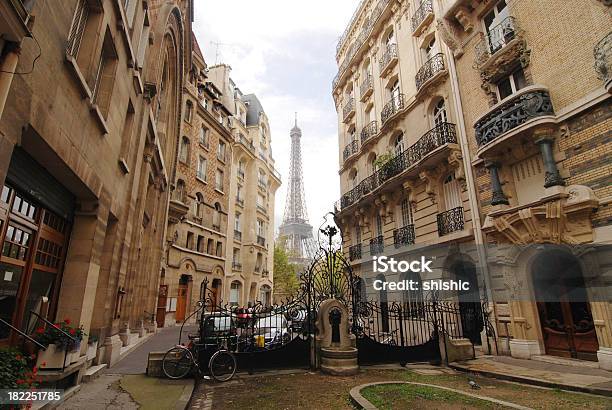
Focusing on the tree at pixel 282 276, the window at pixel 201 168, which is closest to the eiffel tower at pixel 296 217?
the tree at pixel 282 276

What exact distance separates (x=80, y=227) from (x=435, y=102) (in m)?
15.9

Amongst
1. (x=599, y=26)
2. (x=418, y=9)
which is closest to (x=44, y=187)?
(x=599, y=26)

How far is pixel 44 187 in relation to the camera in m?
6.71

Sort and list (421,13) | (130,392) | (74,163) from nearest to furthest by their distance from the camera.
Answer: (74,163) → (130,392) → (421,13)

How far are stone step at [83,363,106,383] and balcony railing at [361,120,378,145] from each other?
58.6 feet

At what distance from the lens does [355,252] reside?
846 inches

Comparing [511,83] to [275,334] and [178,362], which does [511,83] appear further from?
[178,362]

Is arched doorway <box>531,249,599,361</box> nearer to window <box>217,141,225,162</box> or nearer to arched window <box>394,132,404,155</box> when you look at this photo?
arched window <box>394,132,404,155</box>

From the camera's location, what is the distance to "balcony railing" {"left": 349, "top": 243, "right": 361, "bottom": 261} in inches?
834

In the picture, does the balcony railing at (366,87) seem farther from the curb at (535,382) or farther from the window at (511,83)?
the curb at (535,382)

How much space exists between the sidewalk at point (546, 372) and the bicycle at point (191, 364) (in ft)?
21.9

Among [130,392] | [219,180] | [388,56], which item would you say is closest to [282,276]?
[219,180]

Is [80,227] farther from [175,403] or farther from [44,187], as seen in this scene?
[175,403]

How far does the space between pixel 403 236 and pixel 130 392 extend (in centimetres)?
1344
